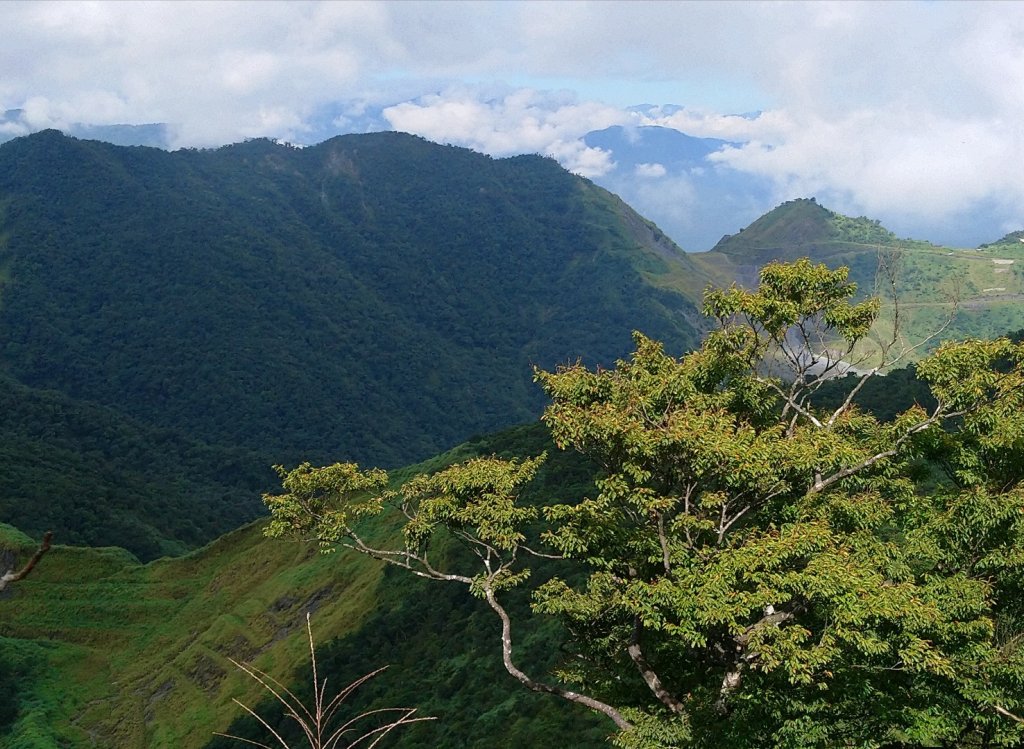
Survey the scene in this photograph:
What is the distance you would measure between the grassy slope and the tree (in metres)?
31.7

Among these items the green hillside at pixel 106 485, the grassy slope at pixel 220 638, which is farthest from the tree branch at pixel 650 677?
the green hillside at pixel 106 485

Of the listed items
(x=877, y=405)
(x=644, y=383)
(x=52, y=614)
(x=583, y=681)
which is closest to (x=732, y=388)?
(x=644, y=383)

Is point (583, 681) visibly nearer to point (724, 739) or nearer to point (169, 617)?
point (724, 739)

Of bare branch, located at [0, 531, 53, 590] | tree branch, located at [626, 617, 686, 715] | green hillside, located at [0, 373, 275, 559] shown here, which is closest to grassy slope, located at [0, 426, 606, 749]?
green hillside, located at [0, 373, 275, 559]

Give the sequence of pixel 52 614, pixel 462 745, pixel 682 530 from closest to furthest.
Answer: pixel 682 530
pixel 462 745
pixel 52 614

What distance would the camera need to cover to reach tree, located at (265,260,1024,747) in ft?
54.7

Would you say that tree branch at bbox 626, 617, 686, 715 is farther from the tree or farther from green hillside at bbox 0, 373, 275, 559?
green hillside at bbox 0, 373, 275, 559

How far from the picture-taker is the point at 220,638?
8175 centimetres

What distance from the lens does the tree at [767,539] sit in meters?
16.7

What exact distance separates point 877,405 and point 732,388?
212 ft

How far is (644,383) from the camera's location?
20.8 meters

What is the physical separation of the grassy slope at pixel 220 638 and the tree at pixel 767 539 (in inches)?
1248

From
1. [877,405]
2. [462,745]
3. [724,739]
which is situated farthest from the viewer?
[877,405]

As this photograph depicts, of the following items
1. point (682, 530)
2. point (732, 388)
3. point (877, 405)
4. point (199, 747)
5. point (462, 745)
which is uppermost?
point (732, 388)
